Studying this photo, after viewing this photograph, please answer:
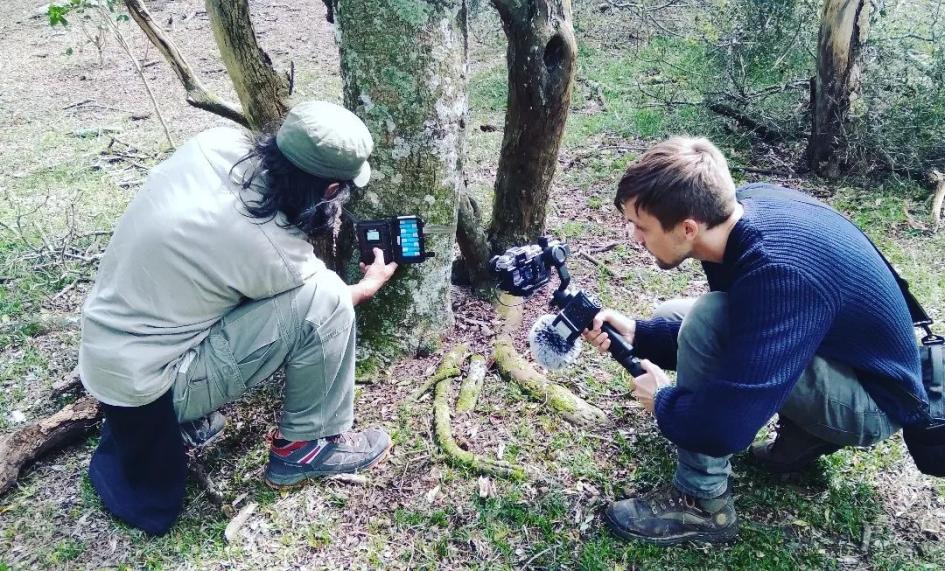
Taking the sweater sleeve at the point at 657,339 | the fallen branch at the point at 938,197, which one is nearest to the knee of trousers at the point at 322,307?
the sweater sleeve at the point at 657,339

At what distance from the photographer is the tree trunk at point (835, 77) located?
549cm

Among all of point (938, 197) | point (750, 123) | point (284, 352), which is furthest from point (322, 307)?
point (750, 123)

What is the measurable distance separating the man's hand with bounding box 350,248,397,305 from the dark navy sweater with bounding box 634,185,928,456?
4.47 ft

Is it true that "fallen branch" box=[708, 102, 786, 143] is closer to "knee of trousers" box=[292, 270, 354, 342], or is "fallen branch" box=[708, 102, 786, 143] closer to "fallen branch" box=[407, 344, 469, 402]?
"fallen branch" box=[407, 344, 469, 402]

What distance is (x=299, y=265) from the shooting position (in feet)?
8.39

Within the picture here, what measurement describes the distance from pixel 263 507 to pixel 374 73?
200cm

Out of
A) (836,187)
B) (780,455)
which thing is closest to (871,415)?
(780,455)

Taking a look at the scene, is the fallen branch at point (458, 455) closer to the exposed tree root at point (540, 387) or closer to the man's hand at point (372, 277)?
the exposed tree root at point (540, 387)

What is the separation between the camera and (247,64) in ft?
11.5

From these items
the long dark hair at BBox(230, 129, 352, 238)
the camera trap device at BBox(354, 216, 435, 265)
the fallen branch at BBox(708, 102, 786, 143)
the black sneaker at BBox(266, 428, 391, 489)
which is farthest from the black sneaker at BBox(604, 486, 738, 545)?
the fallen branch at BBox(708, 102, 786, 143)

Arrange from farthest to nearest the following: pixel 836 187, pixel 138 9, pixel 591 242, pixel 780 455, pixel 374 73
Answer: pixel 836 187
pixel 591 242
pixel 138 9
pixel 374 73
pixel 780 455

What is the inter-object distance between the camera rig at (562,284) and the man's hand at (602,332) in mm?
24

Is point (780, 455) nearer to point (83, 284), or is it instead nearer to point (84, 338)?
point (84, 338)

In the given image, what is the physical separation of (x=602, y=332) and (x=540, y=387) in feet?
2.96
